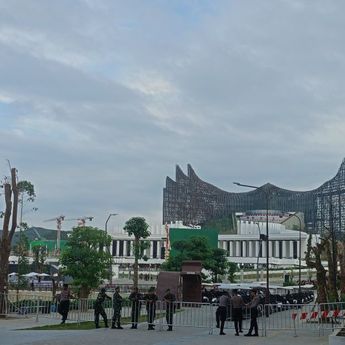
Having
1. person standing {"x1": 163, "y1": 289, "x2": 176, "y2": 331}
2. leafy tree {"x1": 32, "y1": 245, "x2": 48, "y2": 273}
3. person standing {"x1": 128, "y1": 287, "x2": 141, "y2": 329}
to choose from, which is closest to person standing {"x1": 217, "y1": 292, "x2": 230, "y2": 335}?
person standing {"x1": 163, "y1": 289, "x2": 176, "y2": 331}

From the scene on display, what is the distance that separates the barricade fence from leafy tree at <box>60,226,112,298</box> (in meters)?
8.69

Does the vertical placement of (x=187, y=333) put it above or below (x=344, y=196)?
below

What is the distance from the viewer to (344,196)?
539 ft

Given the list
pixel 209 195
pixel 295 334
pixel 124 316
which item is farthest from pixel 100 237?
pixel 209 195

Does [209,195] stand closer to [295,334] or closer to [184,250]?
[184,250]

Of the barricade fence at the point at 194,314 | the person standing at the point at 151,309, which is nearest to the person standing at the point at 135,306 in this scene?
the barricade fence at the point at 194,314

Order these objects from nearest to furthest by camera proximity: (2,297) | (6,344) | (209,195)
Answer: (6,344) < (2,297) < (209,195)

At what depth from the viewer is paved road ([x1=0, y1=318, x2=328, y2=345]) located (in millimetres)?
16581

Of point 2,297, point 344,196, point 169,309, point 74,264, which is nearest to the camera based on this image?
point 169,309

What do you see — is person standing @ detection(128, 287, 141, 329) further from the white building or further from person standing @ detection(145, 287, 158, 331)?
the white building

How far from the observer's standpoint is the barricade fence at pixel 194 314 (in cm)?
2088

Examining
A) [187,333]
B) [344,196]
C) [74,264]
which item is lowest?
[187,333]

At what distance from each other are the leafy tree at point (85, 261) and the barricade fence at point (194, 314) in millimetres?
8687

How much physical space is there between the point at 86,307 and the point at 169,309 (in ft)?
18.6
